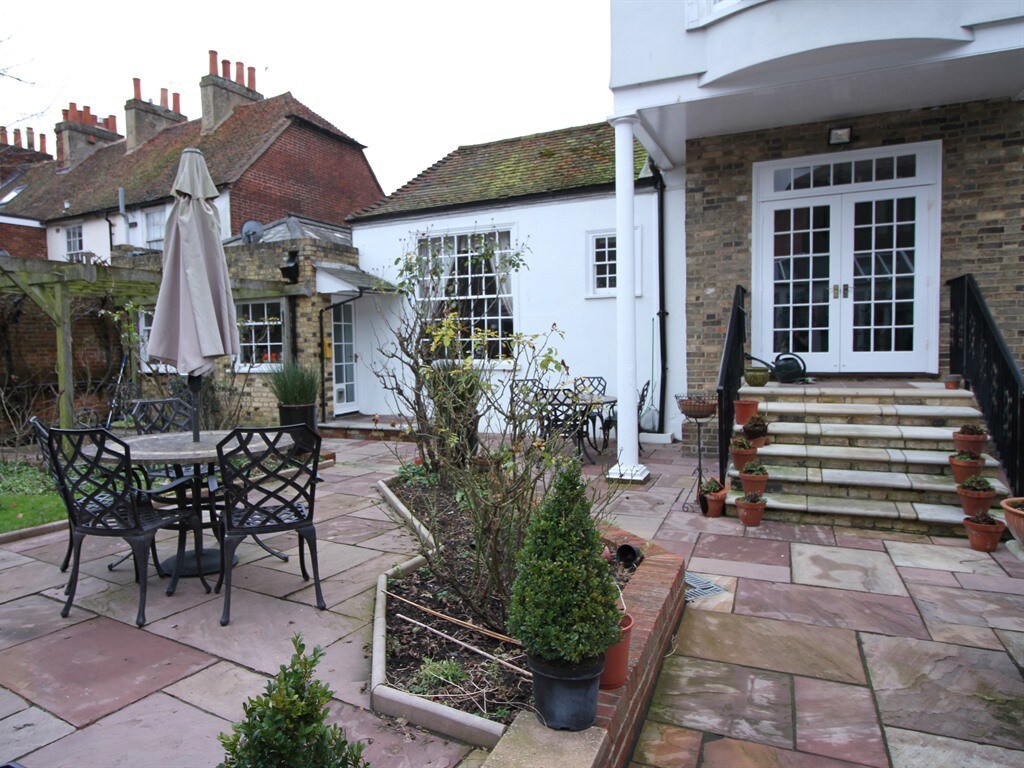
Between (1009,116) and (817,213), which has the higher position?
(1009,116)

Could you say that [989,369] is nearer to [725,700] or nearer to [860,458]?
[860,458]

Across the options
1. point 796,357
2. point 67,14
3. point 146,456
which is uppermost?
point 67,14

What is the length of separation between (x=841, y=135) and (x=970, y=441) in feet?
12.0

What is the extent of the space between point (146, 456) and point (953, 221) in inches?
303

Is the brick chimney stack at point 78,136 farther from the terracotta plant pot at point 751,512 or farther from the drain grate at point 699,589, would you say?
the drain grate at point 699,589

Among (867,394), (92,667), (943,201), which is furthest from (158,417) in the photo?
(943,201)

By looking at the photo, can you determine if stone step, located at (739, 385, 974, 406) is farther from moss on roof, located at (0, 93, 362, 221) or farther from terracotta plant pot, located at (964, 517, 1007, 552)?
moss on roof, located at (0, 93, 362, 221)

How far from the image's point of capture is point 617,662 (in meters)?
2.27

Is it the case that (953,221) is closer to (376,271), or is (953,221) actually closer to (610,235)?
(610,235)

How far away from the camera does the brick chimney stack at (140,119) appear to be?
18.7m

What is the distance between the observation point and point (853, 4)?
5371 mm

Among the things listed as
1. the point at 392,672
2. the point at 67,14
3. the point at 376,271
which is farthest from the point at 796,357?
the point at 67,14

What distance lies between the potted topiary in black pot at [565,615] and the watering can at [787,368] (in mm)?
5521

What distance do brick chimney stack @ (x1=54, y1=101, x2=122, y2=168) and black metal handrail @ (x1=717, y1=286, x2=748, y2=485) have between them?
2173cm
